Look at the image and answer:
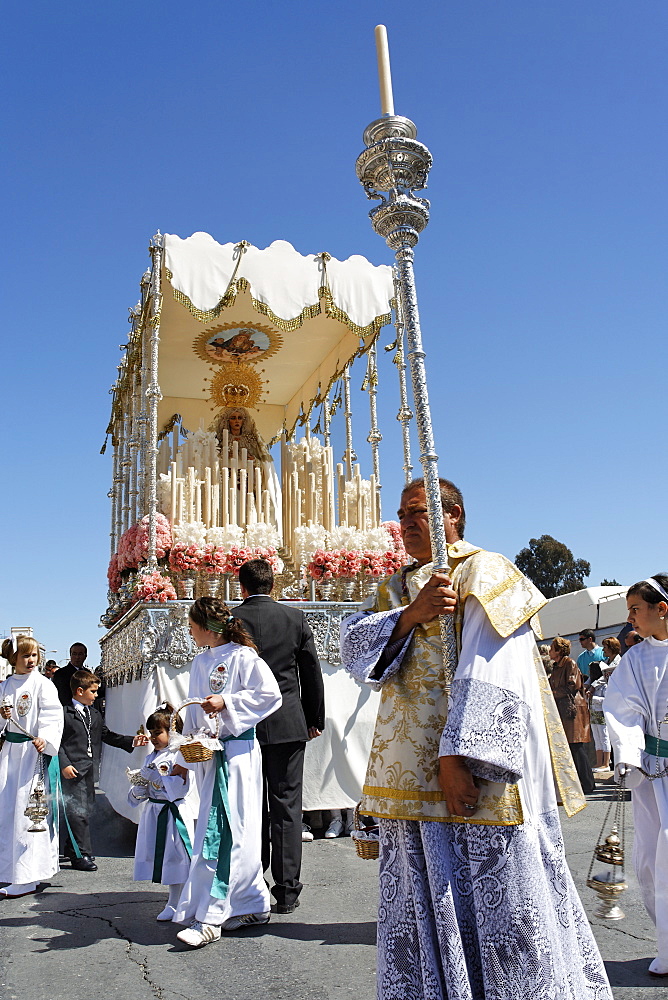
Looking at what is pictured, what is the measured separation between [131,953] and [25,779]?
1766 millimetres

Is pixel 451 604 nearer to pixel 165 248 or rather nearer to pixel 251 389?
pixel 165 248

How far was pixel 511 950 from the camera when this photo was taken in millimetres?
2193

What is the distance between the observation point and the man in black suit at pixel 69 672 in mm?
6551

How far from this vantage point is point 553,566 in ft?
143

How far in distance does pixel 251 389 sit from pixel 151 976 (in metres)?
6.88

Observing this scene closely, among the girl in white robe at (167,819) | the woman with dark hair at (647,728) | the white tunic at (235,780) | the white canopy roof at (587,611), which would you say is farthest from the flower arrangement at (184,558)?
the white canopy roof at (587,611)

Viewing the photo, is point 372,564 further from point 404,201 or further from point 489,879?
point 489,879

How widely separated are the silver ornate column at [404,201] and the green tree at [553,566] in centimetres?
4153

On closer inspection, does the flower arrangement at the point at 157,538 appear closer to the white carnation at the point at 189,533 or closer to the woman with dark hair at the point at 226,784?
the white carnation at the point at 189,533

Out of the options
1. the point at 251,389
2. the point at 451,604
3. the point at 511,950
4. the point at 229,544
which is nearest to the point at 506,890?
the point at 511,950

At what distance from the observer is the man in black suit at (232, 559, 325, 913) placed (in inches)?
173

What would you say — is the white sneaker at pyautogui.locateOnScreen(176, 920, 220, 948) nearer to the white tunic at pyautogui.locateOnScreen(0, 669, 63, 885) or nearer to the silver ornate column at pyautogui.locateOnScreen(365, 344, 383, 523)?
the white tunic at pyautogui.locateOnScreen(0, 669, 63, 885)

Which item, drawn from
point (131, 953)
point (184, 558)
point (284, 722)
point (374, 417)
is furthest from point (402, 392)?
point (131, 953)

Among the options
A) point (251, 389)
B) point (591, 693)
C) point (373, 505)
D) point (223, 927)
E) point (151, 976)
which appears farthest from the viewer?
point (591, 693)
